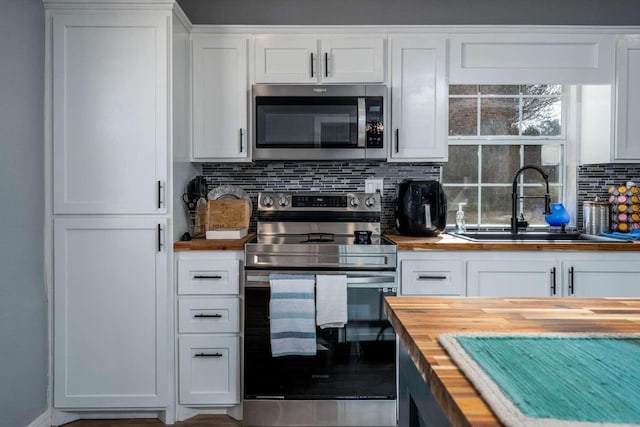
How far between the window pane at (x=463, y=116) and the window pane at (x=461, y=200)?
14.7 inches

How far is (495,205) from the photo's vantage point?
10.3 feet

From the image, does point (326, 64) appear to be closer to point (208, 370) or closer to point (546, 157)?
point (546, 157)

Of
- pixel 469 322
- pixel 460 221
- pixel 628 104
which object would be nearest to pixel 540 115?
pixel 628 104

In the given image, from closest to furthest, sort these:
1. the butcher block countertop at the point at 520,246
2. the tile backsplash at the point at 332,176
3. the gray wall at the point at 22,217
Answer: the gray wall at the point at 22,217 → the butcher block countertop at the point at 520,246 → the tile backsplash at the point at 332,176

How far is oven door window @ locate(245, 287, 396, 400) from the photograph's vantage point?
2.38 meters

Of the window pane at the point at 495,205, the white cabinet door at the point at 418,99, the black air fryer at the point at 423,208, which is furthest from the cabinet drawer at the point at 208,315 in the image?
the window pane at the point at 495,205

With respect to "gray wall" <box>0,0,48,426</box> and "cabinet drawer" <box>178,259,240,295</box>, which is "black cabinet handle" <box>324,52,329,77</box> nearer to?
"cabinet drawer" <box>178,259,240,295</box>

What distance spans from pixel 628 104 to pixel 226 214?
2429 millimetres

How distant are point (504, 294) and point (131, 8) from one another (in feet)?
7.82

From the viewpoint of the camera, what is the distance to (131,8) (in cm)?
235

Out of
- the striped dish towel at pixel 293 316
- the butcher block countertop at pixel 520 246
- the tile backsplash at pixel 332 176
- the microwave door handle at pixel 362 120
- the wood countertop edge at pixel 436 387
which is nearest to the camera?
the wood countertop edge at pixel 436 387

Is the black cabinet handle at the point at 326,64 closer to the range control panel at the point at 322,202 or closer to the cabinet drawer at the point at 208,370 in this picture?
the range control panel at the point at 322,202

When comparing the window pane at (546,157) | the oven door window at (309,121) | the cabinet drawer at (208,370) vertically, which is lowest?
the cabinet drawer at (208,370)

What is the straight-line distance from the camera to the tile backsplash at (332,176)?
10.0 feet
